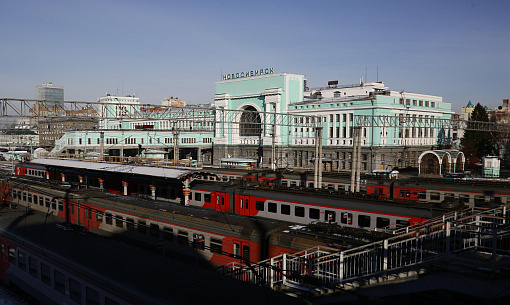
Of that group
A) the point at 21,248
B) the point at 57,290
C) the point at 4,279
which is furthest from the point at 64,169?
the point at 57,290

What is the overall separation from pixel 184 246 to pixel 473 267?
11.4 metres

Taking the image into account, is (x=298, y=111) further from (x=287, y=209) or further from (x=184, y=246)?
(x=184, y=246)

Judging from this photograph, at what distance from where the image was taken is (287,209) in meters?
21.2

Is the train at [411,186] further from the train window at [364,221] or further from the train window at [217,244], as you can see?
the train window at [217,244]

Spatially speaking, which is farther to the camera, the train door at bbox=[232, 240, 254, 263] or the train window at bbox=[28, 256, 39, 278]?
the train door at bbox=[232, 240, 254, 263]

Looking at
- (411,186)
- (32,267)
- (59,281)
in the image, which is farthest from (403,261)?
(411,186)

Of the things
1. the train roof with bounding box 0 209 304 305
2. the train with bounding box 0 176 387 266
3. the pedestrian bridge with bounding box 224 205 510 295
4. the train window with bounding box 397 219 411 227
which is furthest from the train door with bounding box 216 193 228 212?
the pedestrian bridge with bounding box 224 205 510 295

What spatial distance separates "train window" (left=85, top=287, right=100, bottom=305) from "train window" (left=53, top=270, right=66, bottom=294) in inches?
62.4

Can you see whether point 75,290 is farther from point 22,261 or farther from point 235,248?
point 235,248

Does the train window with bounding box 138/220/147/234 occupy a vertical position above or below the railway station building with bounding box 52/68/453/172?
below

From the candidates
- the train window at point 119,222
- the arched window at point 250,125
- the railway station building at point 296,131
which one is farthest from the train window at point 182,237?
the arched window at point 250,125

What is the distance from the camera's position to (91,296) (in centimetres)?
1113

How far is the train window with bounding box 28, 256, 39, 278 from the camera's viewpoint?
14148mm

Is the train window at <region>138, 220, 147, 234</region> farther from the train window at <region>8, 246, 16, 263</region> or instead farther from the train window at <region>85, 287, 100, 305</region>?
the train window at <region>85, 287, 100, 305</region>
